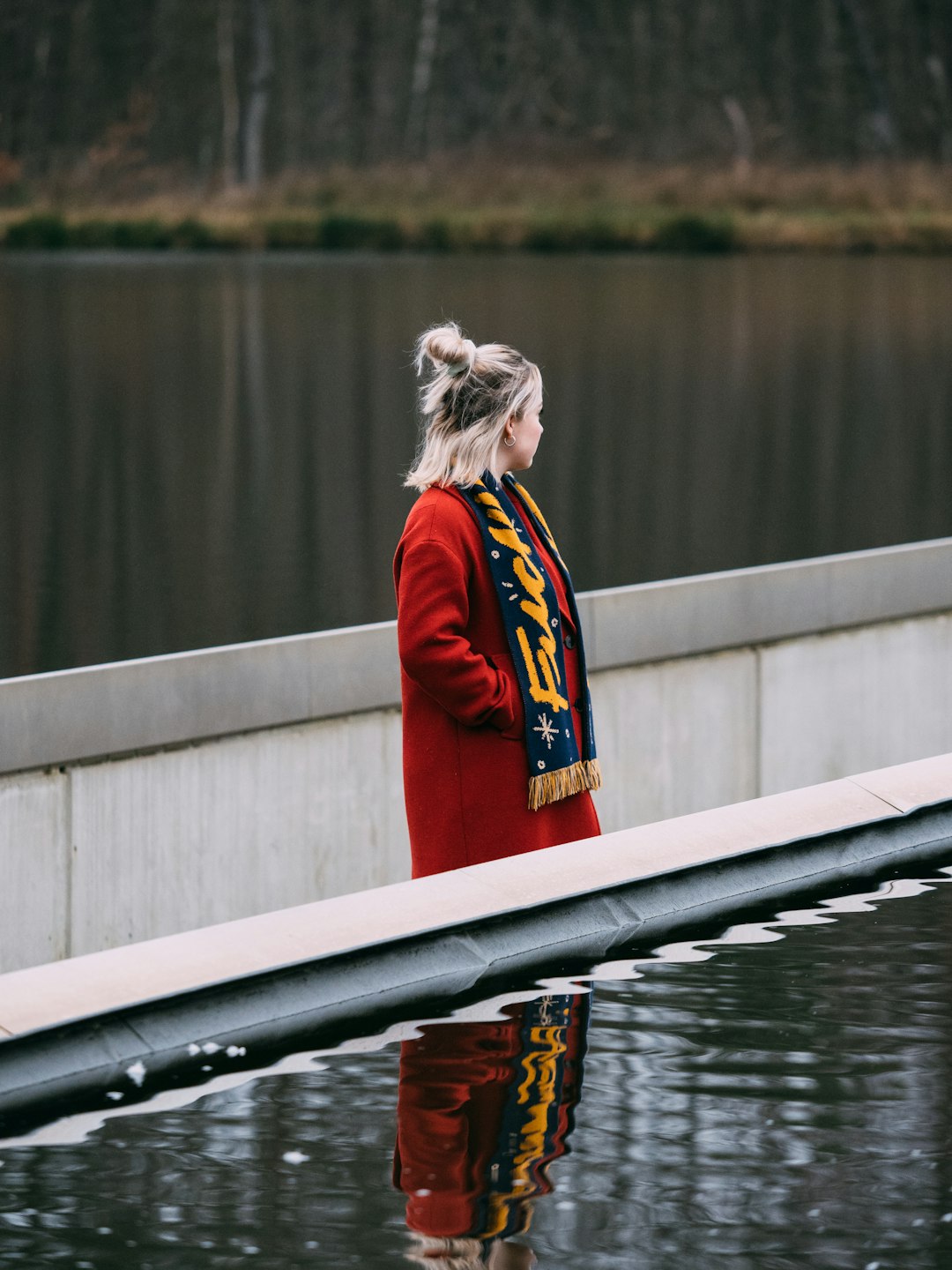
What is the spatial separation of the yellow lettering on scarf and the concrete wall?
70.3 inches

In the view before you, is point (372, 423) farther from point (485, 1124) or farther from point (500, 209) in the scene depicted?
point (485, 1124)

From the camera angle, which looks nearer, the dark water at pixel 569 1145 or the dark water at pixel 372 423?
the dark water at pixel 569 1145

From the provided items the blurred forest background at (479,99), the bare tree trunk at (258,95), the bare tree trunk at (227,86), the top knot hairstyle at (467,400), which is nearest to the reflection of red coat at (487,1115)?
the top knot hairstyle at (467,400)

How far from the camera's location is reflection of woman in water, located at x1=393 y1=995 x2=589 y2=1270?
5.31ft

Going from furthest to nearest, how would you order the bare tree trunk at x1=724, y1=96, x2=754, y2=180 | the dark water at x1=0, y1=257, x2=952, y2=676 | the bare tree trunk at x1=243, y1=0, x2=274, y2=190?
the bare tree trunk at x1=724, y1=96, x2=754, y2=180 < the bare tree trunk at x1=243, y1=0, x2=274, y2=190 < the dark water at x1=0, y1=257, x2=952, y2=676

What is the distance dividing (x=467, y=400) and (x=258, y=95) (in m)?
33.1

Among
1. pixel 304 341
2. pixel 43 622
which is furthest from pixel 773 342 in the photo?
pixel 43 622

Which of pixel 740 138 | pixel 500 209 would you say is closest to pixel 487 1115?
pixel 500 209

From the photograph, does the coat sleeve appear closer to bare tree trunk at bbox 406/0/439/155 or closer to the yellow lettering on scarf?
the yellow lettering on scarf

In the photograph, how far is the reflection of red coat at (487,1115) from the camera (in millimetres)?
1666

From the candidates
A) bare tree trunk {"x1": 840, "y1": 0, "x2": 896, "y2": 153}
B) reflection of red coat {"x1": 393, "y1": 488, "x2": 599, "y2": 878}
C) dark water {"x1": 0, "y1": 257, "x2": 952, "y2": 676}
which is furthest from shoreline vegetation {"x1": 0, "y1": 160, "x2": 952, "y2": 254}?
reflection of red coat {"x1": 393, "y1": 488, "x2": 599, "y2": 878}

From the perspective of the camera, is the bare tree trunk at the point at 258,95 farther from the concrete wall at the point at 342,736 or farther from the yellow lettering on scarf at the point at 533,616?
the yellow lettering on scarf at the point at 533,616

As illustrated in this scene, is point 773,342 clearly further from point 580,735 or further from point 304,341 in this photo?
point 580,735

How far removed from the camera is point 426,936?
2.21 meters
